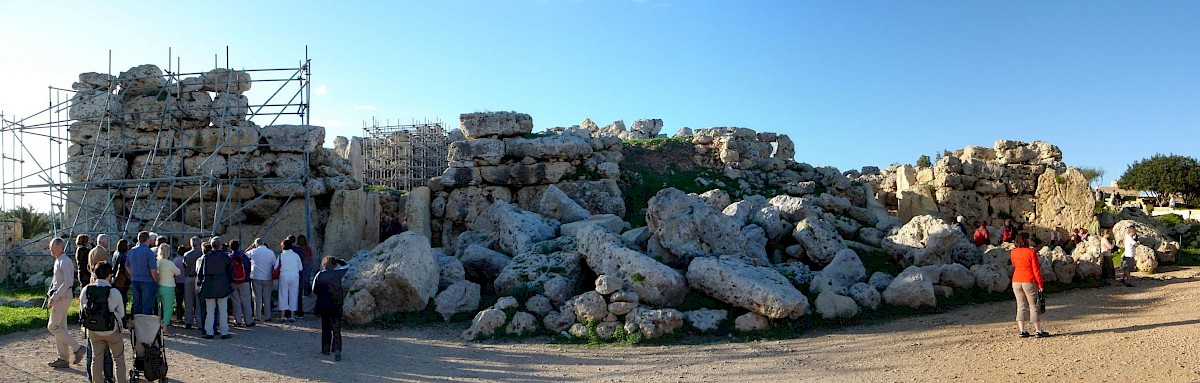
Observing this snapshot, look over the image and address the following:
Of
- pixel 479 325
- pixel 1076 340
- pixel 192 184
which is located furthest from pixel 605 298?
pixel 192 184

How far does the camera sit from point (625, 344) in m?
9.94

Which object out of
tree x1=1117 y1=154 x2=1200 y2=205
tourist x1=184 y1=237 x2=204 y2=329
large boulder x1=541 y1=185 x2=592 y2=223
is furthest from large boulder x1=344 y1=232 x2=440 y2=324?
tree x1=1117 y1=154 x2=1200 y2=205

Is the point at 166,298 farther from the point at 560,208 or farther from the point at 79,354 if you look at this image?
the point at 560,208

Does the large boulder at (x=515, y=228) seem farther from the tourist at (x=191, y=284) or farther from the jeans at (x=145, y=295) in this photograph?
the jeans at (x=145, y=295)

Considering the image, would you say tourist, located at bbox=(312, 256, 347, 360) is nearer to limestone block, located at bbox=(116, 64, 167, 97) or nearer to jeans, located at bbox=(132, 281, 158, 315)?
jeans, located at bbox=(132, 281, 158, 315)

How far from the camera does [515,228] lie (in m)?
14.7

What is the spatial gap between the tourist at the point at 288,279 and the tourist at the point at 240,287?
1.47 feet

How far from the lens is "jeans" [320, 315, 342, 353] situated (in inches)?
360

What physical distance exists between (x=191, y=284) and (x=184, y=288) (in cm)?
23

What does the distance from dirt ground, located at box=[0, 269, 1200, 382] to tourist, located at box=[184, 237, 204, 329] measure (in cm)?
51

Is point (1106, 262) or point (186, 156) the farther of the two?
point (186, 156)

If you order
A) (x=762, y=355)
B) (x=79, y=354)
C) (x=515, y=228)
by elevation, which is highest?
(x=515, y=228)

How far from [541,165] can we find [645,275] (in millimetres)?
8708

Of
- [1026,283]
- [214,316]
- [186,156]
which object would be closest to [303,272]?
[214,316]
